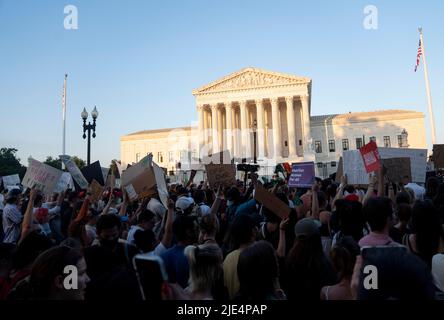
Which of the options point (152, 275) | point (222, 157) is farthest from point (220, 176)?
point (152, 275)

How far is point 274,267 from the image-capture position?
7.51ft

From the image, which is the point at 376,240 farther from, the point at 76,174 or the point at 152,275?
the point at 76,174

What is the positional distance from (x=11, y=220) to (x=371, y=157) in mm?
6310

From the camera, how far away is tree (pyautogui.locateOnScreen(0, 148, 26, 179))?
55.4 meters

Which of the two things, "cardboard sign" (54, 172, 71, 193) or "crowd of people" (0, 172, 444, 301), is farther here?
"cardboard sign" (54, 172, 71, 193)

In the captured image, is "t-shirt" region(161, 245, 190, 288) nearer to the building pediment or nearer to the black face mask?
the black face mask

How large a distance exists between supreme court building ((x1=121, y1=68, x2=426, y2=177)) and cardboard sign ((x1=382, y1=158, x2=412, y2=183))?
46449mm

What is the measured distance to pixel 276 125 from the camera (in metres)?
56.3

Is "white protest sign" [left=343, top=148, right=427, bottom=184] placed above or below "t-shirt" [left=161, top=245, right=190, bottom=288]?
above

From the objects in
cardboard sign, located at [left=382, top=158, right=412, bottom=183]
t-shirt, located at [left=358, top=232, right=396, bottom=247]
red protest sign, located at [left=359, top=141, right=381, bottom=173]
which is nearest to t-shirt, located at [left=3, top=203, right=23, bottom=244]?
t-shirt, located at [left=358, top=232, right=396, bottom=247]

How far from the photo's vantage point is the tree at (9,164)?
55378 millimetres

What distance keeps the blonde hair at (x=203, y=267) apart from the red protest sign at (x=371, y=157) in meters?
4.45
